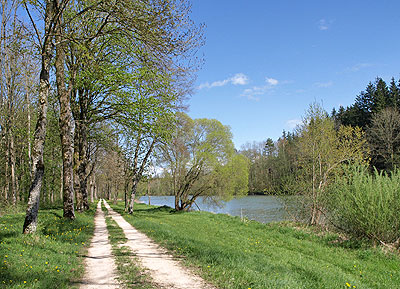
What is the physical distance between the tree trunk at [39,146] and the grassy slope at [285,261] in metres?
3.94

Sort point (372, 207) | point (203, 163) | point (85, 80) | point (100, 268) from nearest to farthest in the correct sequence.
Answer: point (100, 268)
point (372, 207)
point (85, 80)
point (203, 163)

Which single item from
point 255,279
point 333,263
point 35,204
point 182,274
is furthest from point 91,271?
point 333,263

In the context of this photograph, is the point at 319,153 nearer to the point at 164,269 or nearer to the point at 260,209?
the point at 164,269

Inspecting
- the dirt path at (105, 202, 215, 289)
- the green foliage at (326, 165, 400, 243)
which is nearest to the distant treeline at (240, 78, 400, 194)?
the green foliage at (326, 165, 400, 243)

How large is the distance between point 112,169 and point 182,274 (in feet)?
107

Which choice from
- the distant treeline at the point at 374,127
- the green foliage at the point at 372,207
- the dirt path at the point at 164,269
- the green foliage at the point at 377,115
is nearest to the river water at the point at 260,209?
the distant treeline at the point at 374,127

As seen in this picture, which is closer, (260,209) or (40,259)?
(40,259)

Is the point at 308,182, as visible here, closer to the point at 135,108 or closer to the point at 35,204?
the point at 135,108

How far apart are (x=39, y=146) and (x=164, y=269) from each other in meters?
5.88

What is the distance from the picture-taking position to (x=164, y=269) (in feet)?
18.9

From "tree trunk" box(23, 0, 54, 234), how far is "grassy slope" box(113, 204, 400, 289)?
394 cm

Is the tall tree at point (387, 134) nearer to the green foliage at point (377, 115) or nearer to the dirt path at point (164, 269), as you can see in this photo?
the green foliage at point (377, 115)

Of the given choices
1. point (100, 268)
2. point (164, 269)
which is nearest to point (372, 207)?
point (164, 269)

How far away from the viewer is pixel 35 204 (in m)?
8.50
